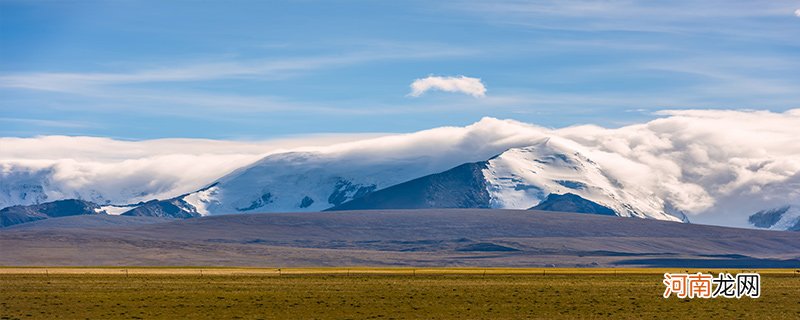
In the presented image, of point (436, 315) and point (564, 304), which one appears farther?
point (564, 304)

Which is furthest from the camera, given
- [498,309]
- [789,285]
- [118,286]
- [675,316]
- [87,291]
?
[789,285]

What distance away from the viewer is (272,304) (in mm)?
78438

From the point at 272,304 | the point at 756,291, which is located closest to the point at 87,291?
the point at 272,304

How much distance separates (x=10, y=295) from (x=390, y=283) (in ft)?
113

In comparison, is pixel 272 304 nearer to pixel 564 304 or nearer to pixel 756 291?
pixel 564 304

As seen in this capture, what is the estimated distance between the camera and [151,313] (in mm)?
70875

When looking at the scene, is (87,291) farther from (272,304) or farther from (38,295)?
(272,304)

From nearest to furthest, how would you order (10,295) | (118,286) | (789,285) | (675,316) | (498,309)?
(675,316), (498,309), (10,295), (118,286), (789,285)

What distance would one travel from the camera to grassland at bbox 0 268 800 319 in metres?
71.0

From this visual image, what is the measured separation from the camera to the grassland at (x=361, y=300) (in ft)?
233

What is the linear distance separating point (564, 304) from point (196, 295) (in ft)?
84.7

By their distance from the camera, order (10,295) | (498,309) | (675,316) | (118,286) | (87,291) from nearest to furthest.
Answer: (675,316) < (498,309) < (10,295) < (87,291) < (118,286)

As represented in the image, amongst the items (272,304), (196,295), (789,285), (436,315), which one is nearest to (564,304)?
(436,315)

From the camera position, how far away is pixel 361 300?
270 feet
